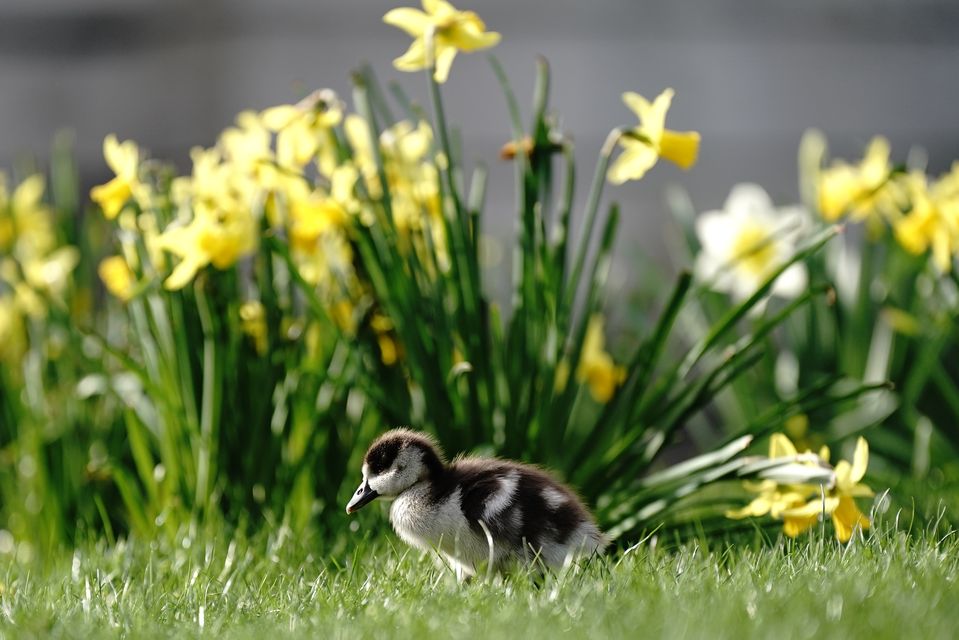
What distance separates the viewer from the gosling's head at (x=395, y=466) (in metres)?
2.45

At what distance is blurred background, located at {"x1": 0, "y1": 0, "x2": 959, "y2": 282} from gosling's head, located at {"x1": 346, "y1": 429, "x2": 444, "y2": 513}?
5606 mm

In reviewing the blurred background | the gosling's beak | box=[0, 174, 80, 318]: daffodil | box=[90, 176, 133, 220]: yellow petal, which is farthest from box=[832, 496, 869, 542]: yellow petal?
the blurred background

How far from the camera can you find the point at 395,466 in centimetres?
245

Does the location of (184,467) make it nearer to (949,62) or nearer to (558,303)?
(558,303)

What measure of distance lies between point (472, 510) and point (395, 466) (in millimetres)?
172

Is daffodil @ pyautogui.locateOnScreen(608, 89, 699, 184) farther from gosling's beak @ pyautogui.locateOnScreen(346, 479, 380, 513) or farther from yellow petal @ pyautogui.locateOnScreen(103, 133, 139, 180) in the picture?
yellow petal @ pyautogui.locateOnScreen(103, 133, 139, 180)

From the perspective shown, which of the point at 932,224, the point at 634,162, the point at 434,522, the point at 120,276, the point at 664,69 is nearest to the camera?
the point at 434,522

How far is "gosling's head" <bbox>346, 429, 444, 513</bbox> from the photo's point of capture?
8.02 feet

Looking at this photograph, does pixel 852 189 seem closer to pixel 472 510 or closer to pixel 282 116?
pixel 282 116

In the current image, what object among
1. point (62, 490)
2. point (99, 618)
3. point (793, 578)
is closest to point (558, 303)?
point (793, 578)

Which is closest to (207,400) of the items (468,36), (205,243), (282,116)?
(205,243)

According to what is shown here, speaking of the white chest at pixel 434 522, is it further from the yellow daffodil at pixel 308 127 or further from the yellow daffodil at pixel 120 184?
the yellow daffodil at pixel 120 184

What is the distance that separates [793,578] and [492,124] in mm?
6216

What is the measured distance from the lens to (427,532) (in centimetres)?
242
